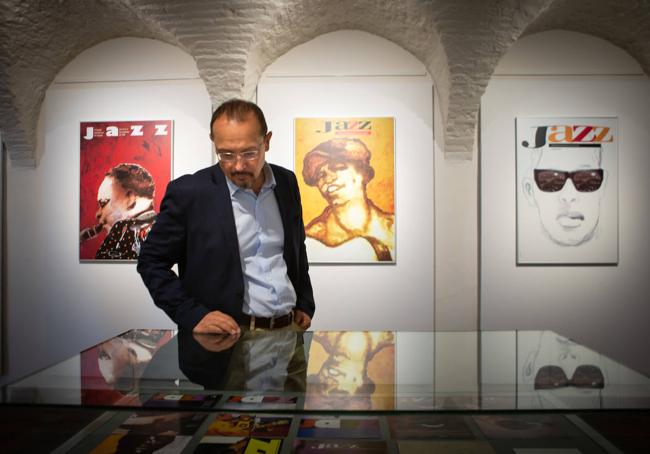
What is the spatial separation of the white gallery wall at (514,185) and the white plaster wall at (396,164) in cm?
67

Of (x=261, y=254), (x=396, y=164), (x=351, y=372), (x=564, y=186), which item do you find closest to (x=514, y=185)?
(x=564, y=186)

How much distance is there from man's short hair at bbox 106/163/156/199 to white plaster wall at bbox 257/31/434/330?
1466 mm

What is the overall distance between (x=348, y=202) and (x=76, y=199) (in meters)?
3.16

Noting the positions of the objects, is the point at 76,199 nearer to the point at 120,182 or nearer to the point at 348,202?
the point at 120,182

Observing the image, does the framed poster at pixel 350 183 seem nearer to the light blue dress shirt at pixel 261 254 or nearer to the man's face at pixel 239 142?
the light blue dress shirt at pixel 261 254

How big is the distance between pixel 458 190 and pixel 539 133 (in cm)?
110

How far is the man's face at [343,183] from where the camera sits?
208 inches

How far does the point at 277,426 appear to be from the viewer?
106cm

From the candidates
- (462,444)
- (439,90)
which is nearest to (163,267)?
(462,444)

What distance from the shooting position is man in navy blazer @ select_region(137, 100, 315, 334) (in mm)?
2041

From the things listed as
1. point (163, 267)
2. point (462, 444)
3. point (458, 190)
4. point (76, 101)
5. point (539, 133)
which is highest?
point (76, 101)

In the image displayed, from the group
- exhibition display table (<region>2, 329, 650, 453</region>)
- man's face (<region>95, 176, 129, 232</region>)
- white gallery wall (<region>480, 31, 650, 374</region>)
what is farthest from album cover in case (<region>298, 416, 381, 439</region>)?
man's face (<region>95, 176, 129, 232</region>)

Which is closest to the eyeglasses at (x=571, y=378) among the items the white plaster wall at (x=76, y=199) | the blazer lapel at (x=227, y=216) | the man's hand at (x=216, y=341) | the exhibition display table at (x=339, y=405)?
the exhibition display table at (x=339, y=405)

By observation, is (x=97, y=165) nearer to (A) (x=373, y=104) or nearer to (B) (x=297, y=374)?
(A) (x=373, y=104)
